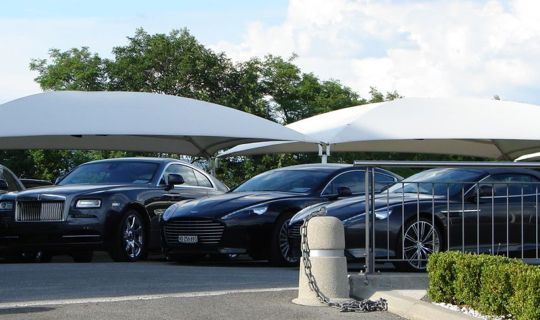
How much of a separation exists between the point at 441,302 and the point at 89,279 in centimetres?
419

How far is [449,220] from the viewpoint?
13.4 meters

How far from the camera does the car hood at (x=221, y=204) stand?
52.0 feet

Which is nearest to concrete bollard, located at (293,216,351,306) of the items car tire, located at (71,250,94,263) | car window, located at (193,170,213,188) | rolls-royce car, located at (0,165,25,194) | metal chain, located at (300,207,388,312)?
metal chain, located at (300,207,388,312)

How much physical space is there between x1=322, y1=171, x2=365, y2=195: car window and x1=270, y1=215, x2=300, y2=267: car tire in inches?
38.8

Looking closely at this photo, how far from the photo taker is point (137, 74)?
5109 centimetres

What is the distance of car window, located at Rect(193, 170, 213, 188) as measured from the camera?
18872mm

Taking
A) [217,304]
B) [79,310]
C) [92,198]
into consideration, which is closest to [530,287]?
[217,304]

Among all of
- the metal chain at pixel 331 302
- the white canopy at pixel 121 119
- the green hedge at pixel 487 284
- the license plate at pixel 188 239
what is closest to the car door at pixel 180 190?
the license plate at pixel 188 239

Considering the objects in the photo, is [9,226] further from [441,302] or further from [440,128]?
[440,128]

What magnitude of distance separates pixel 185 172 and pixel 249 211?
3054mm

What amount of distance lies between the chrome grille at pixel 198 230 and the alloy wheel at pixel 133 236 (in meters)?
0.91

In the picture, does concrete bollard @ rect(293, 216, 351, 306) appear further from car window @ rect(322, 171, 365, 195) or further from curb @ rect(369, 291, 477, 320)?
car window @ rect(322, 171, 365, 195)

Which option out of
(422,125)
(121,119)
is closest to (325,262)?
(121,119)

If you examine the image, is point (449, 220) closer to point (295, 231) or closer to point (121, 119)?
point (295, 231)
